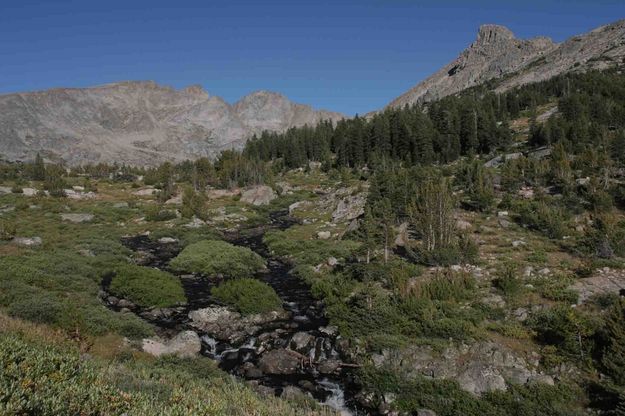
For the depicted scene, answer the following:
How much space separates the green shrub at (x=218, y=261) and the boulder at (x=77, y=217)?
25242mm

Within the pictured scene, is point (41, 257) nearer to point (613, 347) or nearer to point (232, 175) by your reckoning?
point (613, 347)

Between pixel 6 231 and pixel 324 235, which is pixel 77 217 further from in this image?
pixel 324 235

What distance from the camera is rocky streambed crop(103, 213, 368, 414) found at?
1728 cm

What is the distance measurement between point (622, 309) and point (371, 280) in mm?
14253

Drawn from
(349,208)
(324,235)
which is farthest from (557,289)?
(349,208)

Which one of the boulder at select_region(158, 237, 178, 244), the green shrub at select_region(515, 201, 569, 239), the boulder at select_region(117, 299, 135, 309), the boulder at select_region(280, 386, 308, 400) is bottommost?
the boulder at select_region(280, 386, 308, 400)

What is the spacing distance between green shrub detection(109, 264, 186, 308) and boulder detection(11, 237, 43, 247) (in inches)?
531

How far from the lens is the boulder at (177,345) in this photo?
18.5 metres

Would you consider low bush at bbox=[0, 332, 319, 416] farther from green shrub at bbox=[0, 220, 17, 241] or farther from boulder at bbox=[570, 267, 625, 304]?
green shrub at bbox=[0, 220, 17, 241]

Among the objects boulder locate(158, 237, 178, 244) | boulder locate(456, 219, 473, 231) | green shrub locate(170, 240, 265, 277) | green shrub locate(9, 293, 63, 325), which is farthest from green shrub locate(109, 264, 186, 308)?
boulder locate(456, 219, 473, 231)

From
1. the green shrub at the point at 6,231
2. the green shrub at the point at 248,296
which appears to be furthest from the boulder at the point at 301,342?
the green shrub at the point at 6,231

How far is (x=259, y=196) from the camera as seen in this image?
73.8m

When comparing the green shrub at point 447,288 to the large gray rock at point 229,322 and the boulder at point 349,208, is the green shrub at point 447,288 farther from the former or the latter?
the boulder at point 349,208

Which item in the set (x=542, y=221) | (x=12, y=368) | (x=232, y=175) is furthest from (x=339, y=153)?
(x=12, y=368)
